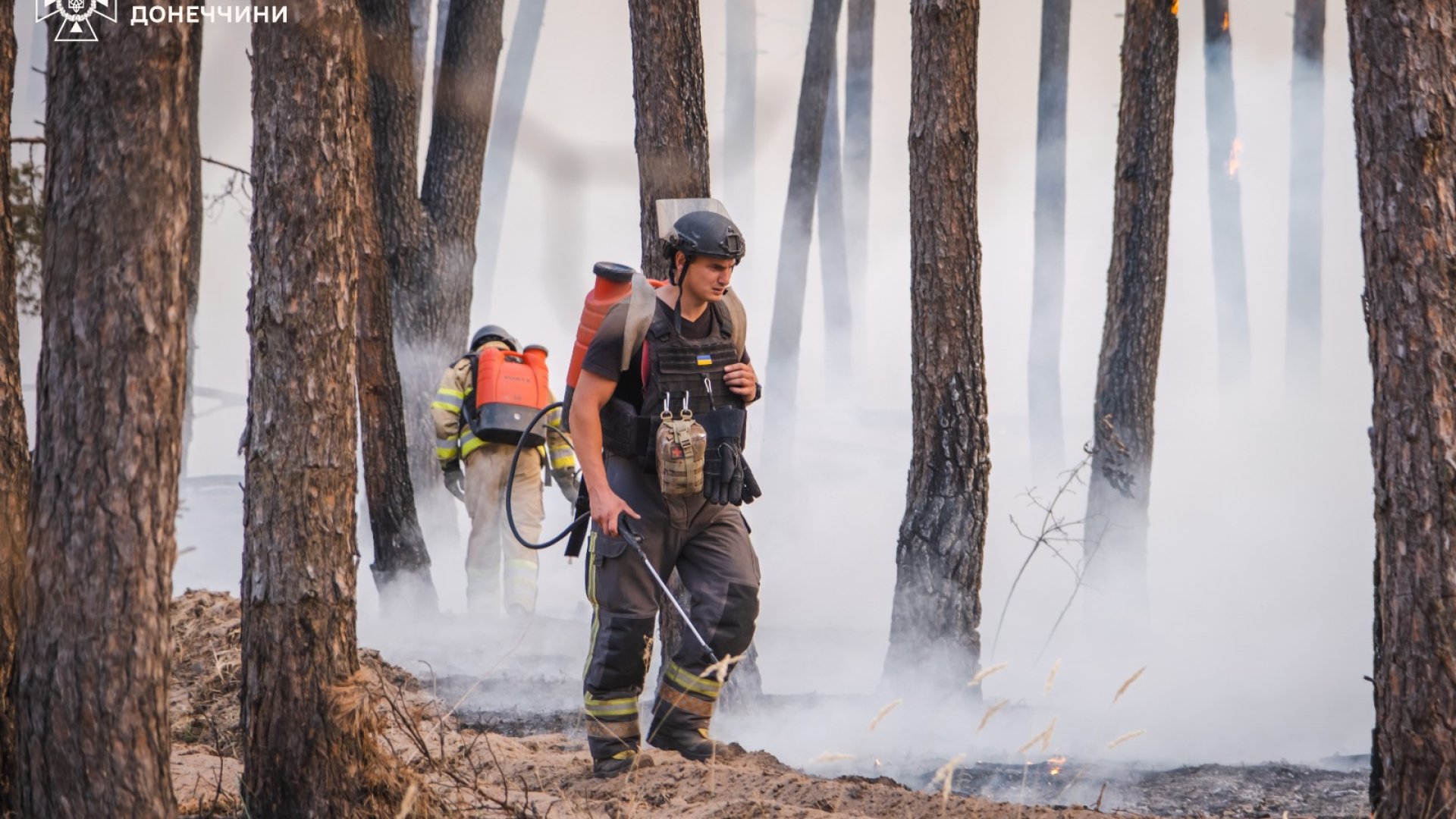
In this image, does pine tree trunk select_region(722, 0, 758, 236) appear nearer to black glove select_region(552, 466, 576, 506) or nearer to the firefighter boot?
black glove select_region(552, 466, 576, 506)

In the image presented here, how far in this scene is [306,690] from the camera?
3.05m

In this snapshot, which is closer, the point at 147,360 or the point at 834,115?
the point at 147,360

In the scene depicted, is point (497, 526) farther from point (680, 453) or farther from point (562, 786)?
point (680, 453)

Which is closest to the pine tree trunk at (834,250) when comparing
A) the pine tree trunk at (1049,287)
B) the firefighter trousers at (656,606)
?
the pine tree trunk at (1049,287)

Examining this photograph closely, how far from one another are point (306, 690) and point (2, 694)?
2.14 feet

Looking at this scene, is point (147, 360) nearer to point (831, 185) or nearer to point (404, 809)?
point (404, 809)

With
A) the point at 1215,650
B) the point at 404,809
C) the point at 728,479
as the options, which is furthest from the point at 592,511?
the point at 1215,650

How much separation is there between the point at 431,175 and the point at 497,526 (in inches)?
108

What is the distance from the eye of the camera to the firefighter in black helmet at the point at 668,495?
3.94 metres

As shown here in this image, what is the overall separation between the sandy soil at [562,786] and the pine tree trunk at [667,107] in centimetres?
236

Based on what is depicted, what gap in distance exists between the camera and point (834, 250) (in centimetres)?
1988

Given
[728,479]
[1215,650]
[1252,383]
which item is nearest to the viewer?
[728,479]

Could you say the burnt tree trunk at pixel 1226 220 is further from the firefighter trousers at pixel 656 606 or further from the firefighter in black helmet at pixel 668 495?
the firefighter trousers at pixel 656 606

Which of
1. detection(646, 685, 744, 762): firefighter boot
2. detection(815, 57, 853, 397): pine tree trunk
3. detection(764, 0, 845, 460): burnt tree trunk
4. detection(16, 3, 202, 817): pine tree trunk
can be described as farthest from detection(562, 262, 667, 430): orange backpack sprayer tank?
detection(815, 57, 853, 397): pine tree trunk
